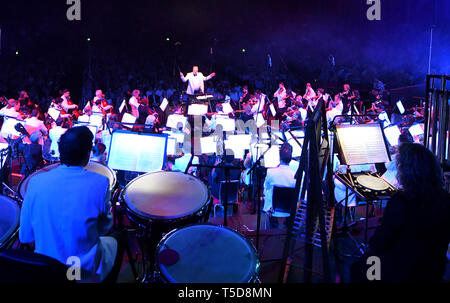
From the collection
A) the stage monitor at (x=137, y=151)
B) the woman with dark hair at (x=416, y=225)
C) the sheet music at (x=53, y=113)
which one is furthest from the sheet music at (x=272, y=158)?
the sheet music at (x=53, y=113)

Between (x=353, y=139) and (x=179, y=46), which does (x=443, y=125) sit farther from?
(x=179, y=46)

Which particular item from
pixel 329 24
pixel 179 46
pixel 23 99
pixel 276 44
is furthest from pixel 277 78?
pixel 23 99

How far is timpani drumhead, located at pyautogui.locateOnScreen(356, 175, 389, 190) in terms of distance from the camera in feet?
12.8

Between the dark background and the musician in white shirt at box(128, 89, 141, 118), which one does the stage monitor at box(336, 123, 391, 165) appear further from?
the dark background

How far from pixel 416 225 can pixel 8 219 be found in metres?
3.07

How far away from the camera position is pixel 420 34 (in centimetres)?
1750

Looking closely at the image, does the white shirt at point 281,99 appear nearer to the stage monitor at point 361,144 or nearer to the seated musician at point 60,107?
the seated musician at point 60,107

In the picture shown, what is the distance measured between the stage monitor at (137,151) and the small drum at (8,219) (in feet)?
3.27

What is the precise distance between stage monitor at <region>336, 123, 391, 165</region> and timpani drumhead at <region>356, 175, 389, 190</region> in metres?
0.29

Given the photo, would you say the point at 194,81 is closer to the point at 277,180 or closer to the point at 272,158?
the point at 272,158

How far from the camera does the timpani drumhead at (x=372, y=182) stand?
12.8 feet

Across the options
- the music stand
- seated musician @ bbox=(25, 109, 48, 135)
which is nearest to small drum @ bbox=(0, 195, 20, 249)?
the music stand

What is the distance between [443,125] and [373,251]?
2.29 m

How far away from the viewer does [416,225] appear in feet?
7.26
